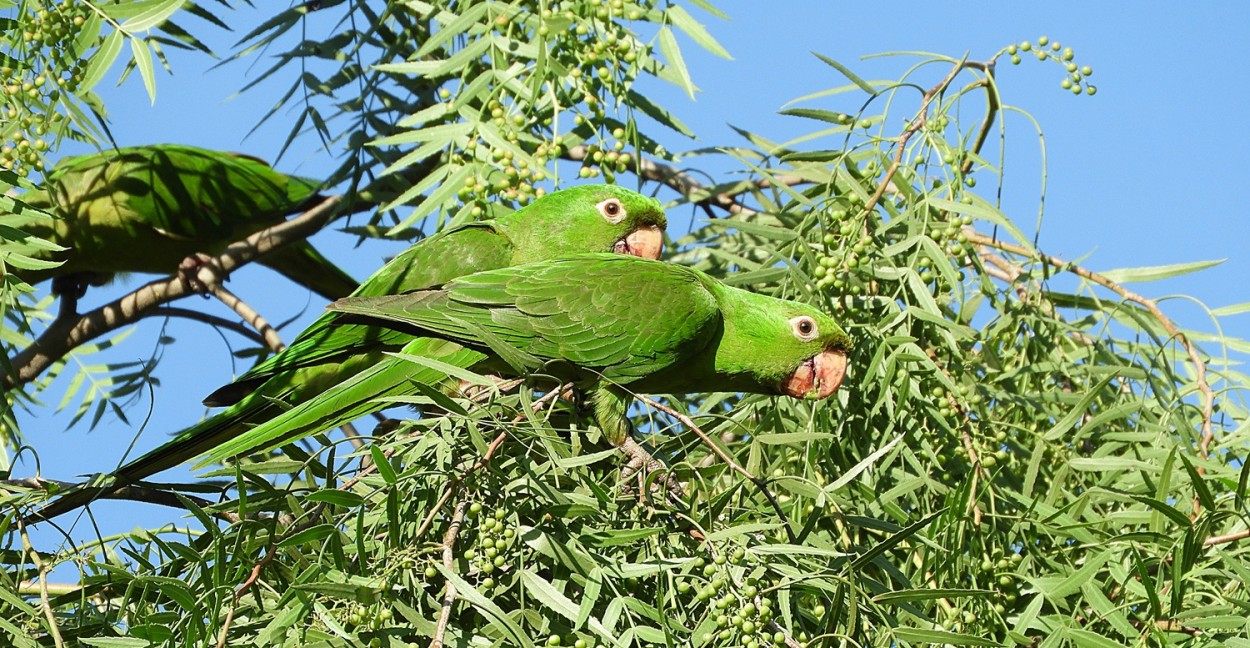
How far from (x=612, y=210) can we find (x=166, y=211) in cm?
194

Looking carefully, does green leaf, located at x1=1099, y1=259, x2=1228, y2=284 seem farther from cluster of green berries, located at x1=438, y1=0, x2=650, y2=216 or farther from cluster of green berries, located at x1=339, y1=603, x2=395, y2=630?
cluster of green berries, located at x1=339, y1=603, x2=395, y2=630

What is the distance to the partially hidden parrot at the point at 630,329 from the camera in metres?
2.42

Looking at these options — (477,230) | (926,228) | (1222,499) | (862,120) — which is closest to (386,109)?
(477,230)

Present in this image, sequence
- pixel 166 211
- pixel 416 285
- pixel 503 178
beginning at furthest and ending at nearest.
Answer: pixel 166 211 < pixel 416 285 < pixel 503 178

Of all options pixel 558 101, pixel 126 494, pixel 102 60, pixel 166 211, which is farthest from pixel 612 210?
pixel 166 211

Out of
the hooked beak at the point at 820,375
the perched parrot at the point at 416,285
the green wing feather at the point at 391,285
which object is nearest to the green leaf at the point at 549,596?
the perched parrot at the point at 416,285

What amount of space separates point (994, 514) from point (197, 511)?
1.43 metres

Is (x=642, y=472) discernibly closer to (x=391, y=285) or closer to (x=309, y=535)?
(x=309, y=535)

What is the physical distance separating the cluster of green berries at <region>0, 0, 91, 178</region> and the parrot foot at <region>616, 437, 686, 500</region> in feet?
4.05

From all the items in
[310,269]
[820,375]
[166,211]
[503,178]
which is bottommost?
[820,375]

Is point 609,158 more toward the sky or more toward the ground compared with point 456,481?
more toward the sky

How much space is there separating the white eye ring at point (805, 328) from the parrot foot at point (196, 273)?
2225mm

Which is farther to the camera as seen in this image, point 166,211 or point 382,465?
point 166,211

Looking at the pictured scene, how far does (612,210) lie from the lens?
3.08m
